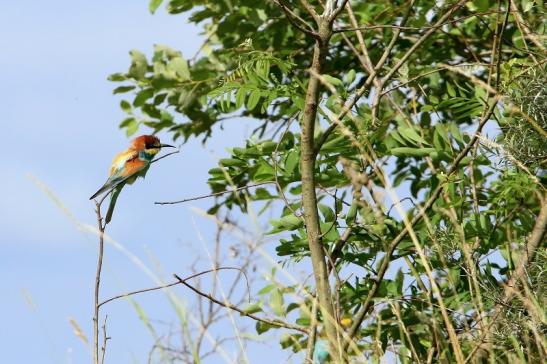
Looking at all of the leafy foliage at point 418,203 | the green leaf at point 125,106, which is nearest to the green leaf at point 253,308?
the leafy foliage at point 418,203

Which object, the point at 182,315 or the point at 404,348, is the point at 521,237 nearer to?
the point at 404,348

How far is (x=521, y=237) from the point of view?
4.76 metres

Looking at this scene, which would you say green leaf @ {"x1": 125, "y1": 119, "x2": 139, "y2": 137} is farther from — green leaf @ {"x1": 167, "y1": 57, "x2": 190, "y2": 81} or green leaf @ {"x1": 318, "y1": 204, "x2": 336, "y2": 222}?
green leaf @ {"x1": 318, "y1": 204, "x2": 336, "y2": 222}

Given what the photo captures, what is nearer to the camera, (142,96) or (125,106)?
(142,96)

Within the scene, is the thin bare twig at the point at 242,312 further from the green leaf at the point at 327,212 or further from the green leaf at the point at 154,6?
the green leaf at the point at 154,6

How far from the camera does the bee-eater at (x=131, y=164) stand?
4953mm

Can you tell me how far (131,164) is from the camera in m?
5.02

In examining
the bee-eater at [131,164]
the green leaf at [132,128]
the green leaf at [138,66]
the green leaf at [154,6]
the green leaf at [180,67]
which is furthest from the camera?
the green leaf at [132,128]

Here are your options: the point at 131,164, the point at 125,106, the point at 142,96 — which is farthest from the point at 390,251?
the point at 125,106

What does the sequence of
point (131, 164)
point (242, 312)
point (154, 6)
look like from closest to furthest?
point (242, 312) < point (131, 164) < point (154, 6)

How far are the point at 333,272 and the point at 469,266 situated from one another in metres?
0.58

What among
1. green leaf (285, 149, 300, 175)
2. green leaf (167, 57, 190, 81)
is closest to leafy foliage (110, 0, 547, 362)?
green leaf (285, 149, 300, 175)

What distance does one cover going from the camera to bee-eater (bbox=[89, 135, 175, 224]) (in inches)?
195

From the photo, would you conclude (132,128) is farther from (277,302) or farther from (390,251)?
(390,251)
